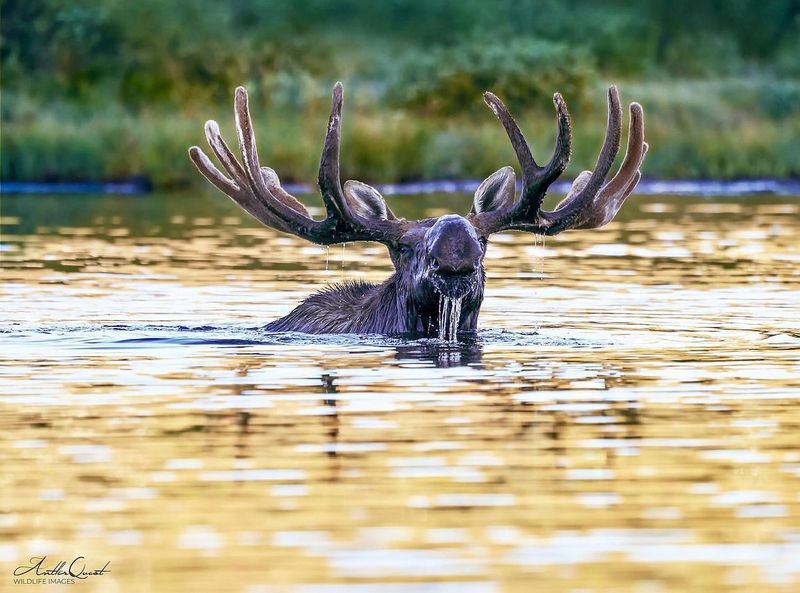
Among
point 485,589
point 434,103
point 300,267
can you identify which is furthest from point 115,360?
point 434,103

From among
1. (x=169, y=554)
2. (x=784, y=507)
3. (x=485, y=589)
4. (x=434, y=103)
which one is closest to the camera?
(x=485, y=589)

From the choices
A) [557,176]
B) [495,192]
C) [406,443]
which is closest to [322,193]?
[495,192]

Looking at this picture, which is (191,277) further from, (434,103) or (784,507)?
(434,103)

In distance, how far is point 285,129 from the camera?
3456 centimetres

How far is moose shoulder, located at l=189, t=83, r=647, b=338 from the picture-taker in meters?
12.0

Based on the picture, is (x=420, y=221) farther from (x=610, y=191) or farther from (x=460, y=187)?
(x=460, y=187)

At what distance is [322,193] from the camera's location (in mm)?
12938

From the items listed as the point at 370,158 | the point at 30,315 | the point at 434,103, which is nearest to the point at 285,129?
the point at 370,158

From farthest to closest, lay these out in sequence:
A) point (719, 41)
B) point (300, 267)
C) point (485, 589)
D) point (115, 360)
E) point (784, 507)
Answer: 1. point (719, 41)
2. point (300, 267)
3. point (115, 360)
4. point (784, 507)
5. point (485, 589)

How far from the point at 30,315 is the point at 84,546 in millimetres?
7842

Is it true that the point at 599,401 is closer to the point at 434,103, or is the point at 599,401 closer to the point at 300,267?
the point at 300,267

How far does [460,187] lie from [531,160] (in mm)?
20448

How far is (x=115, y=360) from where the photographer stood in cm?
1241

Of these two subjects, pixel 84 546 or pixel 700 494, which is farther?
pixel 700 494
